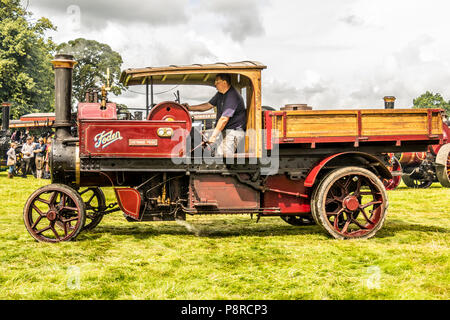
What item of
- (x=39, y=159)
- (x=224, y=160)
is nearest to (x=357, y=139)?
(x=224, y=160)

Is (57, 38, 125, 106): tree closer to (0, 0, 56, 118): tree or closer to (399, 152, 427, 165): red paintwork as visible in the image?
(0, 0, 56, 118): tree

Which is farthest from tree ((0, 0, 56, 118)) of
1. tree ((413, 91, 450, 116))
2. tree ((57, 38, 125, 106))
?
tree ((413, 91, 450, 116))

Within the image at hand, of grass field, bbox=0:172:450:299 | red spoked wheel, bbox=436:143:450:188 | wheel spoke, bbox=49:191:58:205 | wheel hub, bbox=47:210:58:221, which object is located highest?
red spoked wheel, bbox=436:143:450:188

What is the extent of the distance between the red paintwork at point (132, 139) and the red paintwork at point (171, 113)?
111 millimetres

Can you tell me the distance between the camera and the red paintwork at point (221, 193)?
18.7 ft

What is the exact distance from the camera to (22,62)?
30094mm

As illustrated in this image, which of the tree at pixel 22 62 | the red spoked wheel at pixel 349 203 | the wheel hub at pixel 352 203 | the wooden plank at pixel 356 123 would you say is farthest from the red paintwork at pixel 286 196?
the tree at pixel 22 62

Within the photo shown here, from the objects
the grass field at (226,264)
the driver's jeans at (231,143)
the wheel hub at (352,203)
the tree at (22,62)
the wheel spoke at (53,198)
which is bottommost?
the grass field at (226,264)

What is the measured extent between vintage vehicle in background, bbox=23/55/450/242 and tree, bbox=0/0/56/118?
78.7ft

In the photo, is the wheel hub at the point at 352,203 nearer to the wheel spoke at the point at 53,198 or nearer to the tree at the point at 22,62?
the wheel spoke at the point at 53,198

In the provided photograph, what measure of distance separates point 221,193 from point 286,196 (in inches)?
35.0

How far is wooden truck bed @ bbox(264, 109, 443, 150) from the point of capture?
5660 mm

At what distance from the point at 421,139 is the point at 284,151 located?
1779mm
